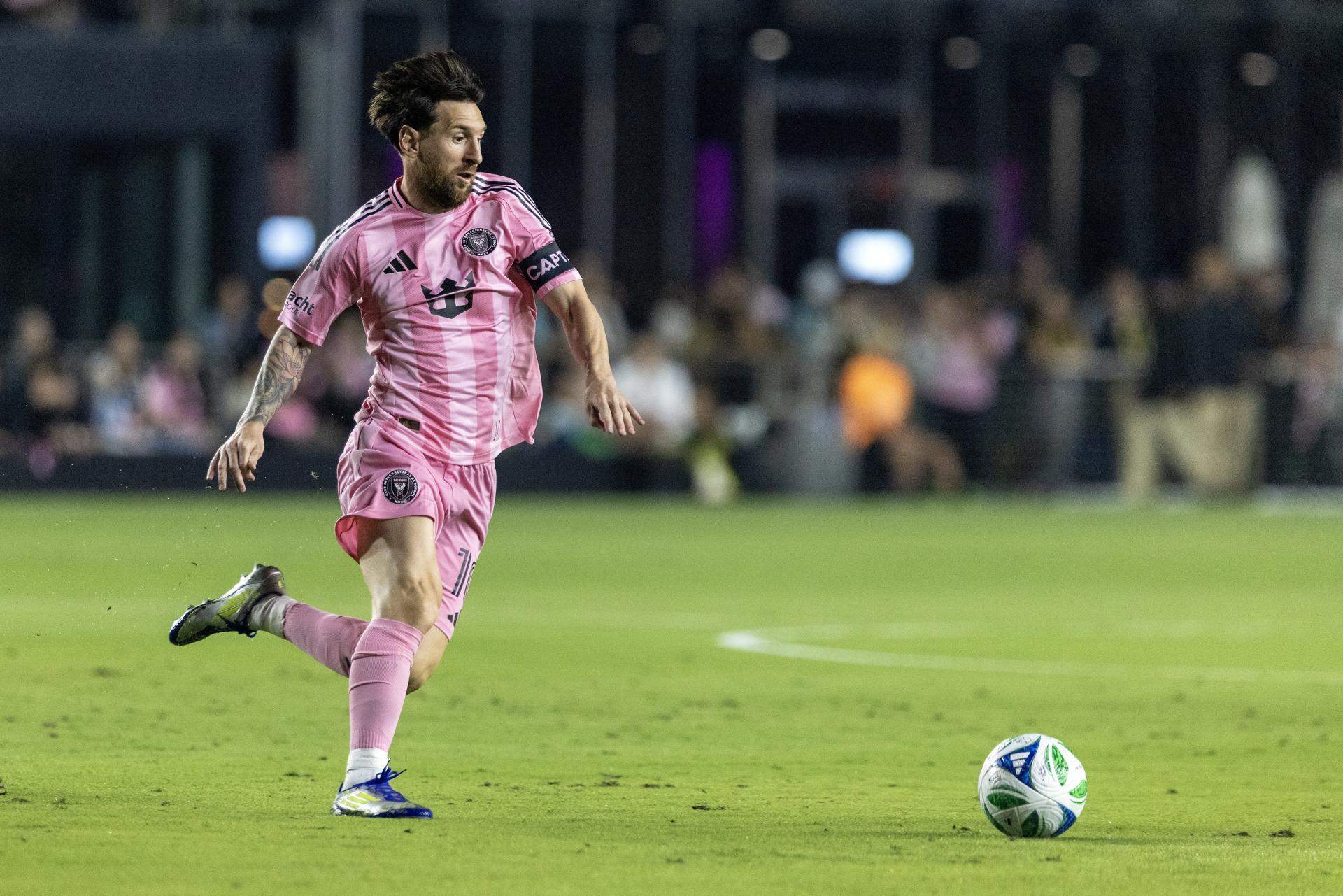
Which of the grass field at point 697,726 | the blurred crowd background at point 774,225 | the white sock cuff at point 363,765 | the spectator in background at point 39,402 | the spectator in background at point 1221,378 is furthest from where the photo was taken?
the blurred crowd background at point 774,225

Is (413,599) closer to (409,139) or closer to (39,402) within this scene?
(409,139)

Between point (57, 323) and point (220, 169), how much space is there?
2.79 metres

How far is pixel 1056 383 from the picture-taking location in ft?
96.3

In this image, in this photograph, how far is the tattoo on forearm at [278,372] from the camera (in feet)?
23.5

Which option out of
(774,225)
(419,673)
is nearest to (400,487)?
(419,673)

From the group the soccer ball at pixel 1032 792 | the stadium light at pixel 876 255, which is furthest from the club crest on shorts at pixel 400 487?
the stadium light at pixel 876 255

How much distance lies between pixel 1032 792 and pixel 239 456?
7.55ft

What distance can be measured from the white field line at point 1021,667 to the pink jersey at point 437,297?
5.03m

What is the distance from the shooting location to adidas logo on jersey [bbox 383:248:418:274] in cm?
712

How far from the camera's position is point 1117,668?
11945 millimetres

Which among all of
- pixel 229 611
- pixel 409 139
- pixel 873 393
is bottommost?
pixel 873 393

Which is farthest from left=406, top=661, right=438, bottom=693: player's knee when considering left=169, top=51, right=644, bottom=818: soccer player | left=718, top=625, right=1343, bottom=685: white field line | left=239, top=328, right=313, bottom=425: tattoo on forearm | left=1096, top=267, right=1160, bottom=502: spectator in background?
left=1096, top=267, right=1160, bottom=502: spectator in background

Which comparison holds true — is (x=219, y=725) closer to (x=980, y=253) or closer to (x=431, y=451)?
(x=431, y=451)

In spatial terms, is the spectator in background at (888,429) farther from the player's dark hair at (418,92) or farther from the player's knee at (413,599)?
the player's knee at (413,599)
